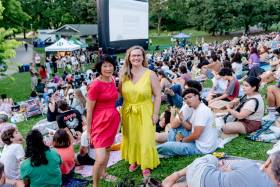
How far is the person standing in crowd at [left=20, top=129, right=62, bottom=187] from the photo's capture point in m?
3.85

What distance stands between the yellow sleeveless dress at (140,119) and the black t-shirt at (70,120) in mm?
1989

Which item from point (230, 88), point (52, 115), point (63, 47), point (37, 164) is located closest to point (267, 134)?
point (230, 88)

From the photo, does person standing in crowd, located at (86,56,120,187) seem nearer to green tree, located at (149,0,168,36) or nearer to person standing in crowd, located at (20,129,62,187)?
person standing in crowd, located at (20,129,62,187)

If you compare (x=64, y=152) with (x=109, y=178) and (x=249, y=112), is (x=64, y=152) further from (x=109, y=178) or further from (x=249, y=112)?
(x=249, y=112)

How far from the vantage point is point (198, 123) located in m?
4.78

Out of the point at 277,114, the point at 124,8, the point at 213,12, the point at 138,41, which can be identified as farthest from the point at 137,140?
the point at 213,12

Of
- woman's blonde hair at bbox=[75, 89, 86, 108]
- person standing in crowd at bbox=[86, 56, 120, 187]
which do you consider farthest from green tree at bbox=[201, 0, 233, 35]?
person standing in crowd at bbox=[86, 56, 120, 187]

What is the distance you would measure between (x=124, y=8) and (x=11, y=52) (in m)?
8.58

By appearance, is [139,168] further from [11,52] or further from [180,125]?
[11,52]

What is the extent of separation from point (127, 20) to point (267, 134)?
16.4 metres

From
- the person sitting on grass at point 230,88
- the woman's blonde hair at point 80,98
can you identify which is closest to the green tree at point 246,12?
the woman's blonde hair at point 80,98

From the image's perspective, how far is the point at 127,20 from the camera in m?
21.1

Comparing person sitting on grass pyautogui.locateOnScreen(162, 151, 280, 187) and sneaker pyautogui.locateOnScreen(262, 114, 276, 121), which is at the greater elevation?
person sitting on grass pyautogui.locateOnScreen(162, 151, 280, 187)

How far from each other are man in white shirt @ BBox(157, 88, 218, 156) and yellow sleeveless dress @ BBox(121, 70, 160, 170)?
0.60m
